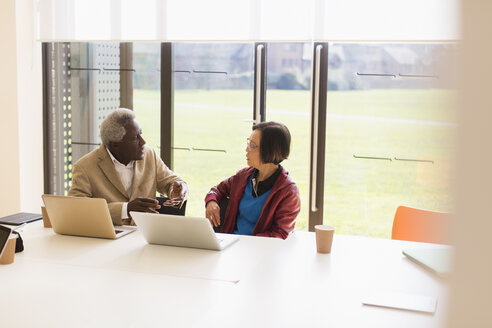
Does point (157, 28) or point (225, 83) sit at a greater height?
point (157, 28)

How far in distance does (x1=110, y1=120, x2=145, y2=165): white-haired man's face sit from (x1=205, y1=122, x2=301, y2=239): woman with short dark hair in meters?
0.50

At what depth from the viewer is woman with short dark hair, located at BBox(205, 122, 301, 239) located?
271 centimetres

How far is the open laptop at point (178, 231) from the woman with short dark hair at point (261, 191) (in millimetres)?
413

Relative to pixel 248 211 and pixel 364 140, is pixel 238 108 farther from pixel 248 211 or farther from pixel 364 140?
pixel 248 211

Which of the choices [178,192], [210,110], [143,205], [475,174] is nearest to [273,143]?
[178,192]

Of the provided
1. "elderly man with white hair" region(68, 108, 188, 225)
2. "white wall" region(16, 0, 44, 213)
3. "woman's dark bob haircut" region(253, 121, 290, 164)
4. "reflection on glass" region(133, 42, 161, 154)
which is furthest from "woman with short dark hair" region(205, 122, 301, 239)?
"white wall" region(16, 0, 44, 213)

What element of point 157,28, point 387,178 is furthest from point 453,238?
point 157,28

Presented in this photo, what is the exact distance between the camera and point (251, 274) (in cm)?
199

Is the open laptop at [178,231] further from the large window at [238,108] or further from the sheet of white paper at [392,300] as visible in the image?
the large window at [238,108]

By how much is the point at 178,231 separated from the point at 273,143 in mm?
820

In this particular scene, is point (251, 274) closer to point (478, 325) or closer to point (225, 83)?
point (478, 325)

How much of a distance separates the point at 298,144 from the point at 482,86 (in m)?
3.78

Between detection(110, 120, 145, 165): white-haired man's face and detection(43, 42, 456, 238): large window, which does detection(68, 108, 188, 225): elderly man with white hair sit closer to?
detection(110, 120, 145, 165): white-haired man's face

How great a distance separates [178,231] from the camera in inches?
90.1
